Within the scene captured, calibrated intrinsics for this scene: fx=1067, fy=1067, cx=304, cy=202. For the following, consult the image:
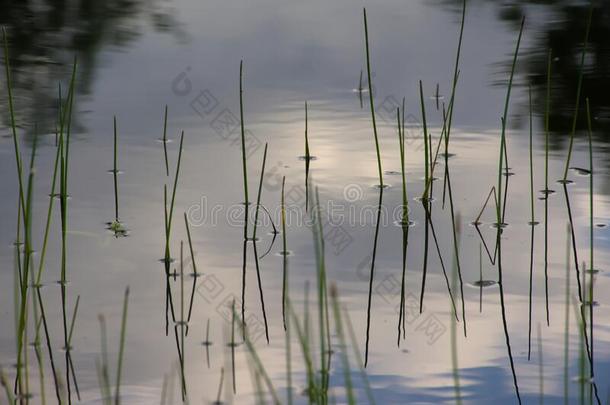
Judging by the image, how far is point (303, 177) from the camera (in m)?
2.77

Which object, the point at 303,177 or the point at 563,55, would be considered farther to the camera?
the point at 563,55

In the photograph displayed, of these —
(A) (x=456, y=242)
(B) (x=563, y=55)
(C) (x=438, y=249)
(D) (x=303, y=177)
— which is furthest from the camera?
(B) (x=563, y=55)

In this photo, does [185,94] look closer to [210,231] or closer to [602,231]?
[210,231]

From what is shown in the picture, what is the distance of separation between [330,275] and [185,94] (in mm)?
1356

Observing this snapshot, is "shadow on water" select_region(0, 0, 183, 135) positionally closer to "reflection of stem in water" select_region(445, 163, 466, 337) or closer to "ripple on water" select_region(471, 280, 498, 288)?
"reflection of stem in water" select_region(445, 163, 466, 337)

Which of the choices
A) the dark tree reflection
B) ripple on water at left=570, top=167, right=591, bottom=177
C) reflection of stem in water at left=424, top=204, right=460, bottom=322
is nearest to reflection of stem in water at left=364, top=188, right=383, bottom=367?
reflection of stem in water at left=424, top=204, right=460, bottom=322

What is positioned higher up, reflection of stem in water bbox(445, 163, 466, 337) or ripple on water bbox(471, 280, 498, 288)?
reflection of stem in water bbox(445, 163, 466, 337)

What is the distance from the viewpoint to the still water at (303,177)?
188 centimetres

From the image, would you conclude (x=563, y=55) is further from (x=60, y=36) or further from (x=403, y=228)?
(x=60, y=36)

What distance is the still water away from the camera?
1882 mm

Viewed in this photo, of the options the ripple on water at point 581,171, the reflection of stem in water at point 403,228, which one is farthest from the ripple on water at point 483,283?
the ripple on water at point 581,171

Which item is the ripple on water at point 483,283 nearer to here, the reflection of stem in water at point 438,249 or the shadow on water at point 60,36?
the reflection of stem in water at point 438,249

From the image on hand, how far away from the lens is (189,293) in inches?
83.4

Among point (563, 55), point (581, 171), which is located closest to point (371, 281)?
point (581, 171)
